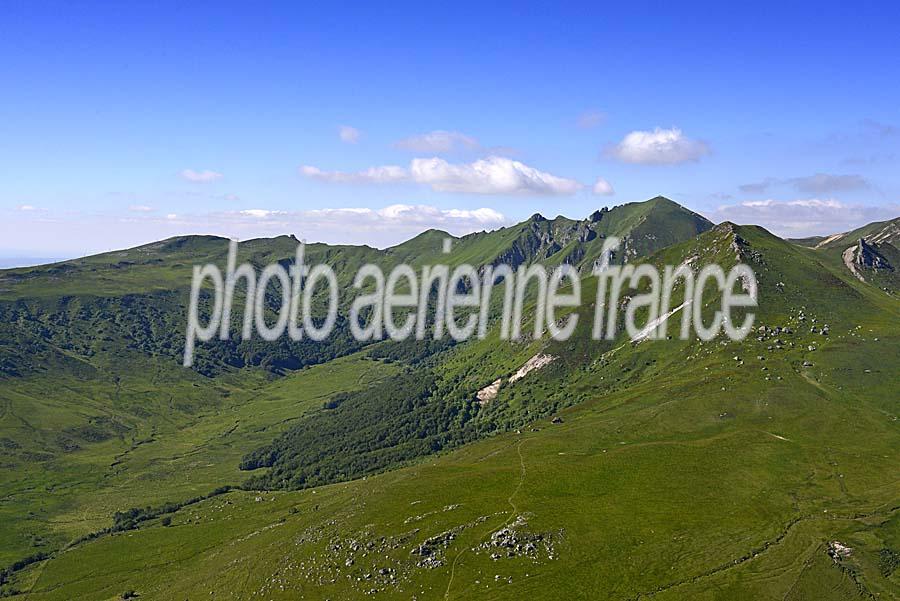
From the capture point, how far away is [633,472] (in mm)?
185625

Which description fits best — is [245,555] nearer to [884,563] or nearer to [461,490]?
[461,490]

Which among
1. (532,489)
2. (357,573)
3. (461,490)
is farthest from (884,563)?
(357,573)

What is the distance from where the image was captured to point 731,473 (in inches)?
6939

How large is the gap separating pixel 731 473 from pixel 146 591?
7159 inches

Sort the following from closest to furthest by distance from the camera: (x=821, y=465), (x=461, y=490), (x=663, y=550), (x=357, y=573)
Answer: (x=663, y=550), (x=357, y=573), (x=821, y=465), (x=461, y=490)

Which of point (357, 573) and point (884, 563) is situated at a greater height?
point (884, 563)

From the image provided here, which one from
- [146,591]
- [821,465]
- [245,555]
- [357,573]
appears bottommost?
[146,591]

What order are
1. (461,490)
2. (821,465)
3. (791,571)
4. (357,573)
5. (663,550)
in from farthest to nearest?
(461,490), (821,465), (357,573), (663,550), (791,571)

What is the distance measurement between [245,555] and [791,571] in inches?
5905

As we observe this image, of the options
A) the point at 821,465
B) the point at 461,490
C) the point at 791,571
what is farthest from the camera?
the point at 461,490

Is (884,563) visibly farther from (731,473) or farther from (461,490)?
(461,490)

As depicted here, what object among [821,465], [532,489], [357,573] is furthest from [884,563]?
[357,573]

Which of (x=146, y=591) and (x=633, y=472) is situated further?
(x=146, y=591)

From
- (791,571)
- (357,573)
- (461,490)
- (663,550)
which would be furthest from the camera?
(461,490)
